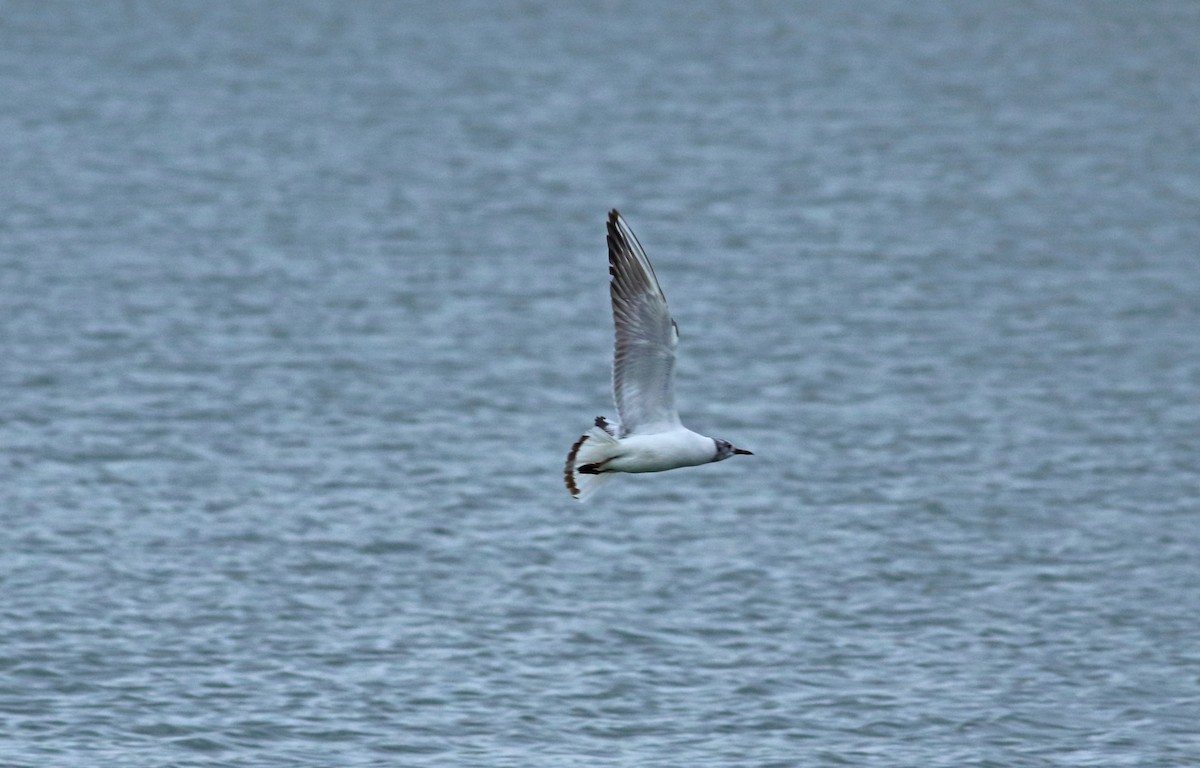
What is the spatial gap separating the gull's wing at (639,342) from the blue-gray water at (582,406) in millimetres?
4766

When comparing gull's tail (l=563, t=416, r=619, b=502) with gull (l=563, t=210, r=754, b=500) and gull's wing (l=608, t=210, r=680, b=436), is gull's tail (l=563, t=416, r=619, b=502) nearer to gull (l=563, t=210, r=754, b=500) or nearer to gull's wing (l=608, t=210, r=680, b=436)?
gull (l=563, t=210, r=754, b=500)

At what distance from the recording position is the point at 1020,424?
31.6 meters

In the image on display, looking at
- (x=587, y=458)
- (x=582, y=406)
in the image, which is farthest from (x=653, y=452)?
(x=582, y=406)

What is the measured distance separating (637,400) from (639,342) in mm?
474

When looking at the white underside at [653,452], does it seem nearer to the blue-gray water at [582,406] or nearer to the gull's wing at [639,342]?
the gull's wing at [639,342]

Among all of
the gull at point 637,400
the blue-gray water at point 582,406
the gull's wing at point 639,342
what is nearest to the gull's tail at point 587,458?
the gull at point 637,400

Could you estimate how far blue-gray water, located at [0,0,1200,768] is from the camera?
21.2m

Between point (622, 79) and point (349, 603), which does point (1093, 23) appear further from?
point (349, 603)

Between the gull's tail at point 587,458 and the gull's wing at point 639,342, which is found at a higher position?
the gull's wing at point 639,342

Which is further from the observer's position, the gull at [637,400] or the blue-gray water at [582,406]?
the blue-gray water at [582,406]

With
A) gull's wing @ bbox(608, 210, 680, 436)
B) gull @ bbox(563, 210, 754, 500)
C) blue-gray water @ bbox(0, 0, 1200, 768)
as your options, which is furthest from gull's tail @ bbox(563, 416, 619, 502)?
blue-gray water @ bbox(0, 0, 1200, 768)

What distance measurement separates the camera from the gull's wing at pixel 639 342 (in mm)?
15242

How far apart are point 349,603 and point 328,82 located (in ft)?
119

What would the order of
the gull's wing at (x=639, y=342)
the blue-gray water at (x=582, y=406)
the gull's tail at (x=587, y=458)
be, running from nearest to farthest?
the gull's wing at (x=639, y=342), the gull's tail at (x=587, y=458), the blue-gray water at (x=582, y=406)
